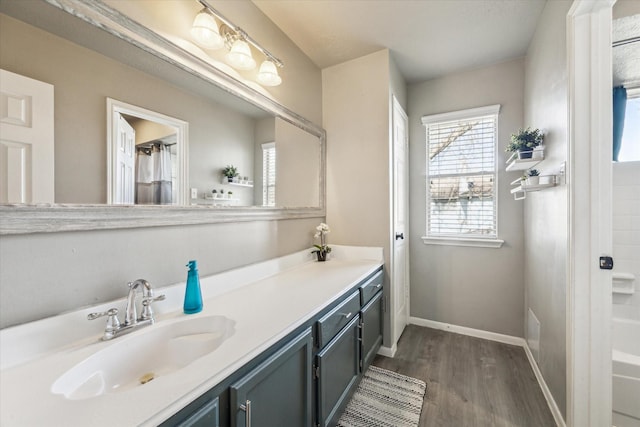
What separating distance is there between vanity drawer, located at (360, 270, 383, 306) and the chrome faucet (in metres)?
1.18

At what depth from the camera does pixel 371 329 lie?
1.97 metres

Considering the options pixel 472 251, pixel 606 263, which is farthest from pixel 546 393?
pixel 472 251

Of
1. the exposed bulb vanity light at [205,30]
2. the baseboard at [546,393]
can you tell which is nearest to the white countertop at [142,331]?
the exposed bulb vanity light at [205,30]

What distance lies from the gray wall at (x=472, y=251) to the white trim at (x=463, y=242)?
0.05 m

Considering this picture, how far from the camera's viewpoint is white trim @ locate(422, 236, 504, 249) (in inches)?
98.2

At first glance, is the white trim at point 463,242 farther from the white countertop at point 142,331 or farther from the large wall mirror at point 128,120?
the large wall mirror at point 128,120

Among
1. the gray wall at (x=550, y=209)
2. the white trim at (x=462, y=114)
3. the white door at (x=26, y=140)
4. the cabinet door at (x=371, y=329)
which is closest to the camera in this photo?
the white door at (x=26, y=140)

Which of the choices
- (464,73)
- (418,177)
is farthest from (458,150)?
(464,73)

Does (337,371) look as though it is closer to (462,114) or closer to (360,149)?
(360,149)

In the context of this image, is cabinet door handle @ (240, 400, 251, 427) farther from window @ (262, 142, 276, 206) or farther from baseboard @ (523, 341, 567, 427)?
baseboard @ (523, 341, 567, 427)

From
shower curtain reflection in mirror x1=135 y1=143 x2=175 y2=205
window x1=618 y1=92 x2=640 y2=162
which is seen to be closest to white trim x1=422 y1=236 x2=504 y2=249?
window x1=618 y1=92 x2=640 y2=162

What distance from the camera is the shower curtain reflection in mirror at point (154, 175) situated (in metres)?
1.12

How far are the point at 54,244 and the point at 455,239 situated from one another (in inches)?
113

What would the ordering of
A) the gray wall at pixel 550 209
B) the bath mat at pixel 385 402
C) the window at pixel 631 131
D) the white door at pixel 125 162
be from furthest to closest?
the window at pixel 631 131 → the bath mat at pixel 385 402 → the gray wall at pixel 550 209 → the white door at pixel 125 162
